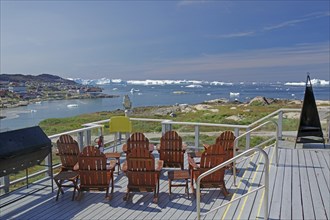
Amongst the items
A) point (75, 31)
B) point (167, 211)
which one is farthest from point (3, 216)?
point (75, 31)

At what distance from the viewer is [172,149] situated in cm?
609

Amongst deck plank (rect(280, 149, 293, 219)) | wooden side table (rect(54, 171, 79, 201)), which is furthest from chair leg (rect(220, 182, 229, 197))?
wooden side table (rect(54, 171, 79, 201))

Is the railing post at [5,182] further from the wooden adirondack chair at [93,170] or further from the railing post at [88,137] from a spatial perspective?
the railing post at [88,137]

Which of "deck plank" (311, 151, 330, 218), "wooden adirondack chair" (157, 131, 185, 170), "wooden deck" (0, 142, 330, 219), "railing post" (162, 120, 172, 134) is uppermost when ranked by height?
"railing post" (162, 120, 172, 134)

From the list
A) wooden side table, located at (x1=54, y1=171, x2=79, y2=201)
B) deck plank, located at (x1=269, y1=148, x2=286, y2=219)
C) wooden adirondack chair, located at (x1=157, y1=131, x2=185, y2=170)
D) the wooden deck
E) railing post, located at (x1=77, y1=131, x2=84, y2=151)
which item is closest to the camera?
deck plank, located at (x1=269, y1=148, x2=286, y2=219)

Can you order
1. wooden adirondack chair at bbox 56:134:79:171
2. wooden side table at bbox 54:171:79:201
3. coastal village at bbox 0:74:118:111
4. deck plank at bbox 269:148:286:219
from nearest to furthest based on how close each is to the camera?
deck plank at bbox 269:148:286:219, wooden side table at bbox 54:171:79:201, wooden adirondack chair at bbox 56:134:79:171, coastal village at bbox 0:74:118:111

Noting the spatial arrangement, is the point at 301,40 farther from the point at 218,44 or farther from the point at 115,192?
the point at 115,192

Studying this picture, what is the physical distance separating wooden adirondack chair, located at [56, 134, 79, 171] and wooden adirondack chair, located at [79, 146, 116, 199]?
0.91 metres

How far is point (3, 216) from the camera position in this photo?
4.09 m

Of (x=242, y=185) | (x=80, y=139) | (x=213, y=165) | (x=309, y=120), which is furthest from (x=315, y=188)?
(x=80, y=139)

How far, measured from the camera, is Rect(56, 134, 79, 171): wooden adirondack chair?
550cm

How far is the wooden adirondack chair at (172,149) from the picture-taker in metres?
6.07

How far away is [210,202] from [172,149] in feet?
6.00

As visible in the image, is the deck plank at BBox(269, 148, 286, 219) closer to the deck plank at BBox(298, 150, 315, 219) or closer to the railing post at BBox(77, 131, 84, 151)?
the deck plank at BBox(298, 150, 315, 219)
